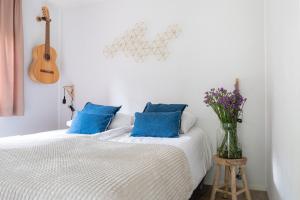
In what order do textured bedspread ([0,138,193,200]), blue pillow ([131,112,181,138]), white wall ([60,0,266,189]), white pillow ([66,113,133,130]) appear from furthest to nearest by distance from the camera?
1. white pillow ([66,113,133,130])
2. white wall ([60,0,266,189])
3. blue pillow ([131,112,181,138])
4. textured bedspread ([0,138,193,200])

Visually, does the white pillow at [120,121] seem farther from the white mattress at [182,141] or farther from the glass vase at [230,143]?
the glass vase at [230,143]

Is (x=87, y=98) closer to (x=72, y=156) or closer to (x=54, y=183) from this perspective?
(x=72, y=156)

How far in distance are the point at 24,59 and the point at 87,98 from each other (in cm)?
96

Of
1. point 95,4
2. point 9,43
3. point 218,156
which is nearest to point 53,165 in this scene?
point 218,156

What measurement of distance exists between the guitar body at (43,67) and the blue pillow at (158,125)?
1.54 metres

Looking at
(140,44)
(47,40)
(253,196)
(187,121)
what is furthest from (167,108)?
(47,40)

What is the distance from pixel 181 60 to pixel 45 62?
5.98ft

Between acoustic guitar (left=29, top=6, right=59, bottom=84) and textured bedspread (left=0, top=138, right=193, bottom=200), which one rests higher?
acoustic guitar (left=29, top=6, right=59, bottom=84)

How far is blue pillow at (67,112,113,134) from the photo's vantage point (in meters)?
2.63

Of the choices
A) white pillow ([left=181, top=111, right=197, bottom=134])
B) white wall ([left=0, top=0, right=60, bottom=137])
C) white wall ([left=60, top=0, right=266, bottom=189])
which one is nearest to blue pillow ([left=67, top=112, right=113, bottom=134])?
white wall ([left=60, top=0, right=266, bottom=189])

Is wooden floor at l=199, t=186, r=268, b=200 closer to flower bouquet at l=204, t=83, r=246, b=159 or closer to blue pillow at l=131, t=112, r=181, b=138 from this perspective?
flower bouquet at l=204, t=83, r=246, b=159

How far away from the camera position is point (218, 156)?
7.25 feet

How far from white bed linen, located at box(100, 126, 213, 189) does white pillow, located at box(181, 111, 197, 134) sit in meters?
0.05

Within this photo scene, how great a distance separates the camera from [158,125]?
2.49 metres
